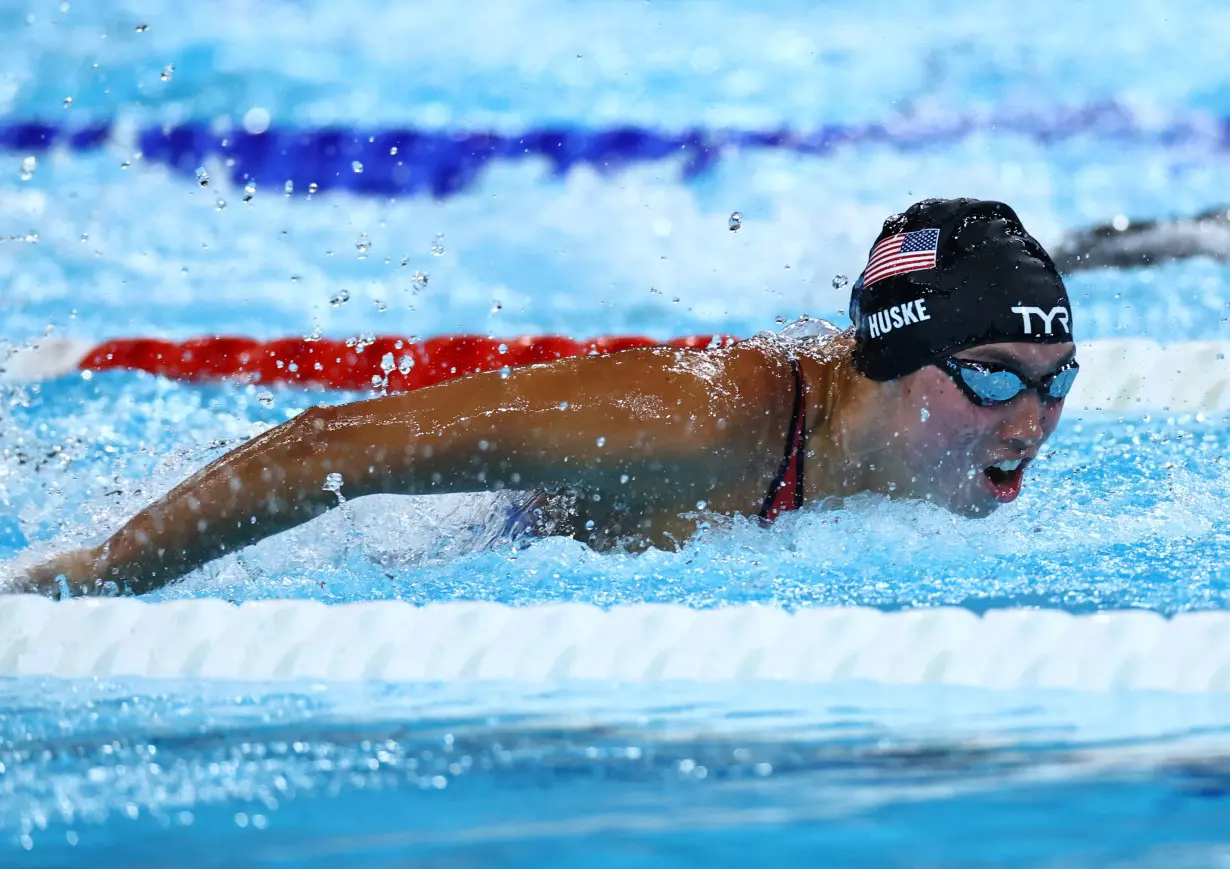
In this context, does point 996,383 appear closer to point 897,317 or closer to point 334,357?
point 897,317

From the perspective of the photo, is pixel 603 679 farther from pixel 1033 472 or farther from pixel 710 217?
pixel 710 217

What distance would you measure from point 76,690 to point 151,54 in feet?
16.8

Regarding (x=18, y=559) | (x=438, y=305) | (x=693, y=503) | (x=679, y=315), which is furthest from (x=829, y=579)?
(x=438, y=305)

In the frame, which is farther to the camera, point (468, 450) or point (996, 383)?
point (996, 383)

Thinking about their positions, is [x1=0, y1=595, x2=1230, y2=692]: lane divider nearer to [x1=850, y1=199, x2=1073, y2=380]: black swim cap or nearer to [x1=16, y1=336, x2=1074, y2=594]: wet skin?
[x1=16, y1=336, x2=1074, y2=594]: wet skin

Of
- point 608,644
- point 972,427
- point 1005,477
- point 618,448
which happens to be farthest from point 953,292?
point 608,644

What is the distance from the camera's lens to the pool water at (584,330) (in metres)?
1.42

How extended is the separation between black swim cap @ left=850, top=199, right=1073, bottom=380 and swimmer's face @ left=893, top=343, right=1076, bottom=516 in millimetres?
27

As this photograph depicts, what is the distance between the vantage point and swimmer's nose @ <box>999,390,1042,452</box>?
7.59 feet

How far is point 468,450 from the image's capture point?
82.1 inches

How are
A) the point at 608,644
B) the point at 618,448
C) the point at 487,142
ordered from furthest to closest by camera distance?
the point at 487,142 < the point at 618,448 < the point at 608,644

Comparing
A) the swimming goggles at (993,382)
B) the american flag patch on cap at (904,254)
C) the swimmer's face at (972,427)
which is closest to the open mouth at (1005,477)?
the swimmer's face at (972,427)

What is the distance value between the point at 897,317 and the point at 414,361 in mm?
2729

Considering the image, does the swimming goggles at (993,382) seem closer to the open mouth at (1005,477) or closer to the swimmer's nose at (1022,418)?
the swimmer's nose at (1022,418)
